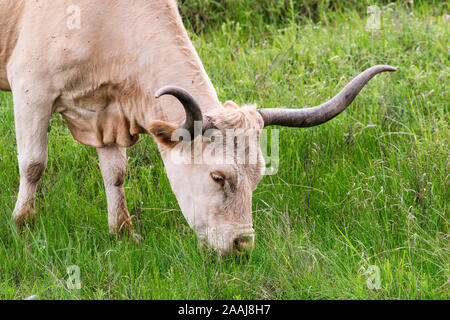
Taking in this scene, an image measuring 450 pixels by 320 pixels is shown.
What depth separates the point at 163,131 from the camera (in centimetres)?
442

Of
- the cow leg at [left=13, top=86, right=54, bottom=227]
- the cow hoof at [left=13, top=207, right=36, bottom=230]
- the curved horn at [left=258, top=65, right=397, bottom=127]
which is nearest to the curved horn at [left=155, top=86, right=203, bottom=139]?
the curved horn at [left=258, top=65, right=397, bottom=127]

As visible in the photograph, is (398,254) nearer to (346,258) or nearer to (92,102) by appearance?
(346,258)

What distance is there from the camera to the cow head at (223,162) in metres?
4.27

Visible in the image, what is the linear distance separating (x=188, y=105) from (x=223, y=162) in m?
0.41

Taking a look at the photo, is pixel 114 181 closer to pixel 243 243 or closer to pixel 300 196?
pixel 300 196

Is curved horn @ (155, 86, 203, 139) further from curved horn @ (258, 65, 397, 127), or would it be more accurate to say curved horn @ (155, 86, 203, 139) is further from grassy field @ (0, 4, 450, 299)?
grassy field @ (0, 4, 450, 299)

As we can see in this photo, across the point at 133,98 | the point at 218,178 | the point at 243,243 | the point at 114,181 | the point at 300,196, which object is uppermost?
the point at 133,98

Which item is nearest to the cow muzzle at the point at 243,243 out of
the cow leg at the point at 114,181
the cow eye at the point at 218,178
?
the cow eye at the point at 218,178

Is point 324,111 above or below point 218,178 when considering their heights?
above

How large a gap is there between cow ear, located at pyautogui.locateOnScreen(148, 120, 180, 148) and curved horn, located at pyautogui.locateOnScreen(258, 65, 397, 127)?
579 mm

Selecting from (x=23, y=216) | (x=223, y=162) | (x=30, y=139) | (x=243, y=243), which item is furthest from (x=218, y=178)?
(x=23, y=216)

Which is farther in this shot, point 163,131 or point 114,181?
point 114,181

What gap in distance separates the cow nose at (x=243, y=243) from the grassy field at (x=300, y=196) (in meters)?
0.07

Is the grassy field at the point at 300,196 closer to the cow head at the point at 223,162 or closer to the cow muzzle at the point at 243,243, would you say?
the cow muzzle at the point at 243,243
